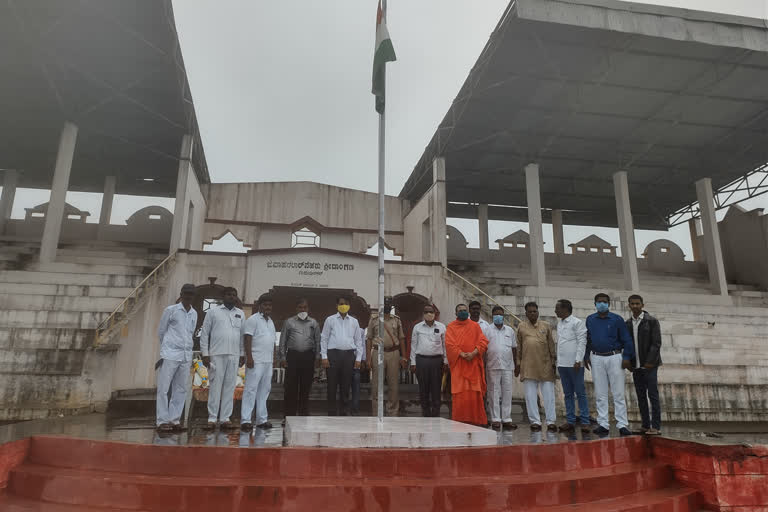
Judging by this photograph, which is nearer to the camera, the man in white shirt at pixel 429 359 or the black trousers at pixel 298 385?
the black trousers at pixel 298 385

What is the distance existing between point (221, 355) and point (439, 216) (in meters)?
12.2

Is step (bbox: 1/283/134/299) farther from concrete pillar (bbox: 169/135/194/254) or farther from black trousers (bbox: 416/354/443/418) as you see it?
black trousers (bbox: 416/354/443/418)

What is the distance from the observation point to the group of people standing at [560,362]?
5477 mm

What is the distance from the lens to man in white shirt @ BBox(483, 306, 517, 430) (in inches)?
254

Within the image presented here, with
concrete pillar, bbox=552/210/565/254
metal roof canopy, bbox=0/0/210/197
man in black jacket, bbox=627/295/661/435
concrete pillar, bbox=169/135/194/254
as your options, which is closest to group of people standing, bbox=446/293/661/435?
man in black jacket, bbox=627/295/661/435

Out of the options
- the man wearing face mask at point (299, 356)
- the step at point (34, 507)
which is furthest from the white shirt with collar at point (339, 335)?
the step at point (34, 507)

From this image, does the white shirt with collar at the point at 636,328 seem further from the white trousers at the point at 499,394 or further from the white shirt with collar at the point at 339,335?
the white shirt with collar at the point at 339,335

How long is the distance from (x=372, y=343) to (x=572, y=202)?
69.1 ft

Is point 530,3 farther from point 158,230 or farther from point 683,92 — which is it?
point 158,230

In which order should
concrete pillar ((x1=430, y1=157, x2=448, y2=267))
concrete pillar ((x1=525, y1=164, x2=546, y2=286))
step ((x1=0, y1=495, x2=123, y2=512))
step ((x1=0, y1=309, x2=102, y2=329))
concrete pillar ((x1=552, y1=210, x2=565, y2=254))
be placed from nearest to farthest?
step ((x1=0, y1=495, x2=123, y2=512)) → step ((x1=0, y1=309, x2=102, y2=329)) → concrete pillar ((x1=430, y1=157, x2=448, y2=267)) → concrete pillar ((x1=525, y1=164, x2=546, y2=286)) → concrete pillar ((x1=552, y1=210, x2=565, y2=254))

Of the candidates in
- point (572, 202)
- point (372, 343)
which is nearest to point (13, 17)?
point (372, 343)

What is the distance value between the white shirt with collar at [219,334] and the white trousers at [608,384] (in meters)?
4.31

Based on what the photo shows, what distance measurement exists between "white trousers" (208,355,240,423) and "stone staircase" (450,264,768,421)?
247 inches

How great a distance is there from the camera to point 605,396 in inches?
221
